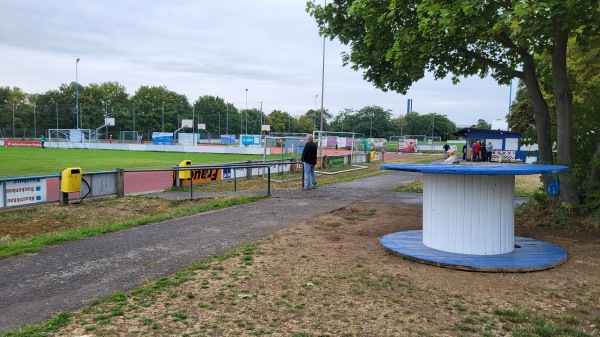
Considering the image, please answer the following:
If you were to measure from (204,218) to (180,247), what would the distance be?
2565 millimetres

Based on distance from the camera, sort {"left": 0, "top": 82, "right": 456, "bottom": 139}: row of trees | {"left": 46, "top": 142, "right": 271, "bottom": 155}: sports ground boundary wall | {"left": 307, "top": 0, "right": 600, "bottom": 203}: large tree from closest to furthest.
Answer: {"left": 307, "top": 0, "right": 600, "bottom": 203}: large tree
{"left": 46, "top": 142, "right": 271, "bottom": 155}: sports ground boundary wall
{"left": 0, "top": 82, "right": 456, "bottom": 139}: row of trees

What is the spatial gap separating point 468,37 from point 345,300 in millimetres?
6532

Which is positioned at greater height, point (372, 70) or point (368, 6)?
point (368, 6)

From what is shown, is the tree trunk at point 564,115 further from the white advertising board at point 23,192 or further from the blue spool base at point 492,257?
the white advertising board at point 23,192

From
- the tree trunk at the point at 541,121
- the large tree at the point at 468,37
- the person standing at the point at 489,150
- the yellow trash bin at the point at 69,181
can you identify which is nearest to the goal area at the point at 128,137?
the person standing at the point at 489,150

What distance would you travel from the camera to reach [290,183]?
18297mm

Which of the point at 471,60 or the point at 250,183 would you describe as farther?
the point at 250,183

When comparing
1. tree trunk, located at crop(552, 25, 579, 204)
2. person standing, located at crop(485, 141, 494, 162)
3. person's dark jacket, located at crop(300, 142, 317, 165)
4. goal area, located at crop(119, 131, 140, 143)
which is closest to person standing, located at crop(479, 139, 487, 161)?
person standing, located at crop(485, 141, 494, 162)

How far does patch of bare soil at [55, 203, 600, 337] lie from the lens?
3969mm

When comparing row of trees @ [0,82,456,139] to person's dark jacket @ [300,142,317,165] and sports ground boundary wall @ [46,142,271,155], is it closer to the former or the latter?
sports ground boundary wall @ [46,142,271,155]

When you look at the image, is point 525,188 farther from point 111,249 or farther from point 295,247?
point 111,249

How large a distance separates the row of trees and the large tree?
1900 inches

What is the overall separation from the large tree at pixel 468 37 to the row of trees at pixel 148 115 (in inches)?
1900

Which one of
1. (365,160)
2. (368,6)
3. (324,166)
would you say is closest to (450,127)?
(365,160)
